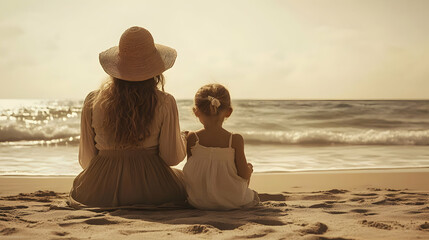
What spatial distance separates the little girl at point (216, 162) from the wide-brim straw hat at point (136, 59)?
34 cm

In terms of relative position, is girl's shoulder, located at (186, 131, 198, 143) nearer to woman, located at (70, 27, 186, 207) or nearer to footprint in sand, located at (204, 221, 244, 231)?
woman, located at (70, 27, 186, 207)

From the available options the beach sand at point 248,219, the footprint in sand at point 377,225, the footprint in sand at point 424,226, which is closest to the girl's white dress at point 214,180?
the beach sand at point 248,219

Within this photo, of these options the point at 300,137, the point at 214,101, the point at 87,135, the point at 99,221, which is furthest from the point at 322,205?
the point at 300,137

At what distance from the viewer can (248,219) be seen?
130 inches

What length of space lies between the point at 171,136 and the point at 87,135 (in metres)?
0.61

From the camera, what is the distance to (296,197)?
457 cm

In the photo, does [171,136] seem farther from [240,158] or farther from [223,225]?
[223,225]

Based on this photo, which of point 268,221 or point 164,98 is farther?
point 164,98

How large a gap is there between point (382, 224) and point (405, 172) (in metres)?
3.62

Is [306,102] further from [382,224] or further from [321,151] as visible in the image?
[382,224]

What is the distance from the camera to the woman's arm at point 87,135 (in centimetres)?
368

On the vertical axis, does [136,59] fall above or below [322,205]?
above

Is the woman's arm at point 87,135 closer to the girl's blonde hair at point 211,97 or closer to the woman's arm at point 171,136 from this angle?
the woman's arm at point 171,136

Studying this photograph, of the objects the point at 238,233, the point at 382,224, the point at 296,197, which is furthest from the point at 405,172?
the point at 238,233
